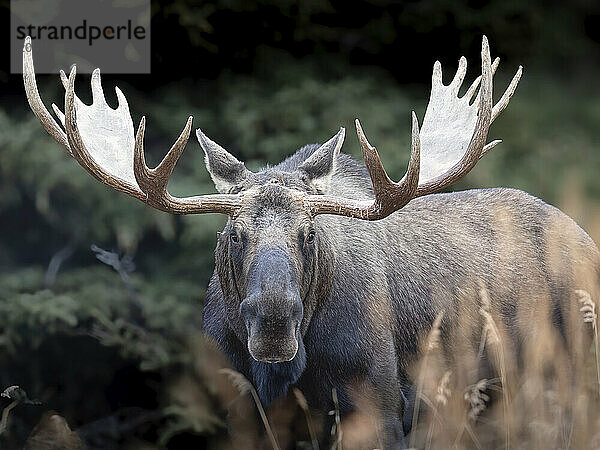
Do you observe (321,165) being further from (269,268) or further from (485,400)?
(485,400)

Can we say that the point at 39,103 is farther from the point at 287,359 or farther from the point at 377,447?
the point at 377,447

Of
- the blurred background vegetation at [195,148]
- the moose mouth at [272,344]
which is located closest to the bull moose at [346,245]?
the moose mouth at [272,344]

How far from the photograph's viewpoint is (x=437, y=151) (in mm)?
4613

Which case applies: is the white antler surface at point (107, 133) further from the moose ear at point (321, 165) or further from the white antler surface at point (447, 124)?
the white antler surface at point (447, 124)

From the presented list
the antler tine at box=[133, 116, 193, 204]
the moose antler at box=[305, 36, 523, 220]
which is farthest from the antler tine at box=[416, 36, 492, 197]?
the antler tine at box=[133, 116, 193, 204]

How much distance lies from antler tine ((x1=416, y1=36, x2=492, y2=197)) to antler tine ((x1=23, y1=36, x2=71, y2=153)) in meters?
1.62

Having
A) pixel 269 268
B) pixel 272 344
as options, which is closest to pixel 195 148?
pixel 269 268

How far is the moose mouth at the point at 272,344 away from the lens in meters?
3.76

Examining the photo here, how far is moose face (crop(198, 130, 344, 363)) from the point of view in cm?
376

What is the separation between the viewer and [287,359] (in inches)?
151

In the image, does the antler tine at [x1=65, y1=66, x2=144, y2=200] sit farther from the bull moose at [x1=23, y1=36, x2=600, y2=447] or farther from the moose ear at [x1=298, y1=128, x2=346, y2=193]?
the moose ear at [x1=298, y1=128, x2=346, y2=193]

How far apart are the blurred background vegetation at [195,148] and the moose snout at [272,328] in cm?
236

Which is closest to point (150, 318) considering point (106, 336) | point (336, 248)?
point (106, 336)

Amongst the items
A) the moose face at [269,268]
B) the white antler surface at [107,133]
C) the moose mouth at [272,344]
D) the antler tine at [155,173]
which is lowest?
the moose mouth at [272,344]
